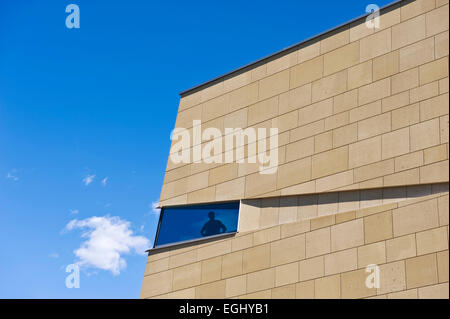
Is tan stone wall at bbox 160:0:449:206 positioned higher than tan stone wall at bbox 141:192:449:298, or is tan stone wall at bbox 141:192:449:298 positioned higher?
tan stone wall at bbox 160:0:449:206

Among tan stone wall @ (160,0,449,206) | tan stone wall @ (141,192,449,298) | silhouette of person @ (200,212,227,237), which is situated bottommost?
tan stone wall @ (141,192,449,298)

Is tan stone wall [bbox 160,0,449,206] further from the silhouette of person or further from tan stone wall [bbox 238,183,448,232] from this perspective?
the silhouette of person

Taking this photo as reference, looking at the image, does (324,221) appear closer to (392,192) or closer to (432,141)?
(392,192)

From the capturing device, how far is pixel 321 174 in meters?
25.1

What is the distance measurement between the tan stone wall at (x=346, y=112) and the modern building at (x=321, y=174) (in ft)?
0.15

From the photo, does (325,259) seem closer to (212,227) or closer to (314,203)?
(314,203)

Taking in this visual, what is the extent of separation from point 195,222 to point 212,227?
0.91 metres

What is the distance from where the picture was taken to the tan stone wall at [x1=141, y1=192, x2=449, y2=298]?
21297 millimetres

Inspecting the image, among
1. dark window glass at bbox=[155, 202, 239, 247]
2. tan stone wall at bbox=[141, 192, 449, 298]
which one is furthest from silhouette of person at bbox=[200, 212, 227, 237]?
tan stone wall at bbox=[141, 192, 449, 298]

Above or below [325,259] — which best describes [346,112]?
above

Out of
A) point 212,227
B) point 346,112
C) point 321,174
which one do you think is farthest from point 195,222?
point 346,112

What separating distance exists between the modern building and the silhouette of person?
5cm

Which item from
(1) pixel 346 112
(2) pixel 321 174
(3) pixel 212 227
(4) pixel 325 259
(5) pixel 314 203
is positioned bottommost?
(4) pixel 325 259
